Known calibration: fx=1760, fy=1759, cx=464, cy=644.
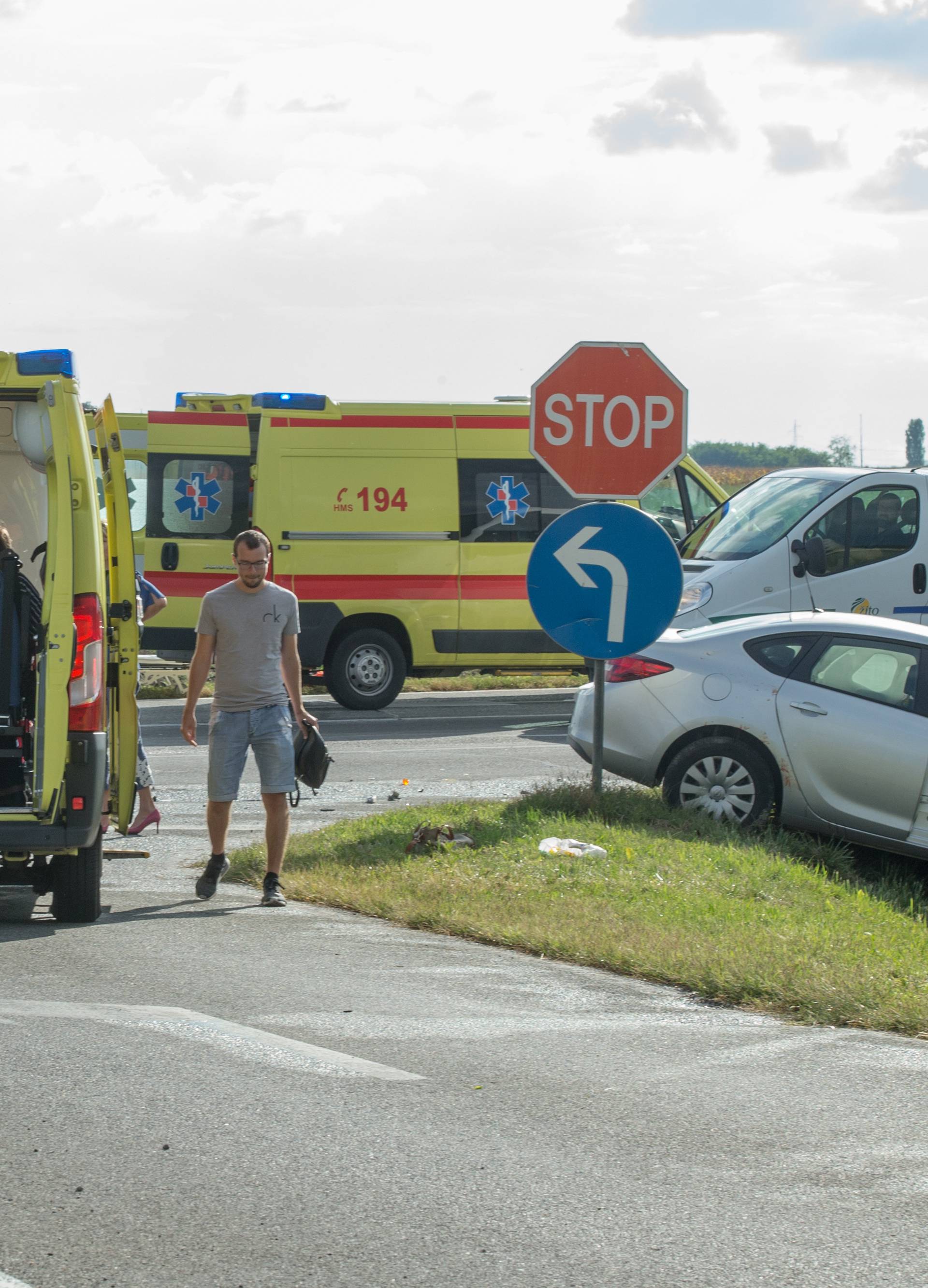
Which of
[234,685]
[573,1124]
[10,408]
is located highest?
[10,408]

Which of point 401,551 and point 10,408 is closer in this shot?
point 10,408

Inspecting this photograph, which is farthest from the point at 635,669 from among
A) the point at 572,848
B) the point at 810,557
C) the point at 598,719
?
the point at 810,557

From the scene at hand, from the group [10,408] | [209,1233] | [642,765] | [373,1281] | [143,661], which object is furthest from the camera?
[143,661]

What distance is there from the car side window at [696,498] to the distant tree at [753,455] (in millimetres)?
57204

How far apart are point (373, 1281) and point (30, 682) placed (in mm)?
4696

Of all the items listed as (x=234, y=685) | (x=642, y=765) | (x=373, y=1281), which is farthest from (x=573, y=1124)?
(x=642, y=765)

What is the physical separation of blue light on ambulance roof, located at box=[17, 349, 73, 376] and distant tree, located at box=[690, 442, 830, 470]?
68905 mm

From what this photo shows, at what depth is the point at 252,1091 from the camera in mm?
5016

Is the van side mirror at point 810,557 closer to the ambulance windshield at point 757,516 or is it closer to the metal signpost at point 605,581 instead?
the ambulance windshield at point 757,516

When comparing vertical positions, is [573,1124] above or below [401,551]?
below

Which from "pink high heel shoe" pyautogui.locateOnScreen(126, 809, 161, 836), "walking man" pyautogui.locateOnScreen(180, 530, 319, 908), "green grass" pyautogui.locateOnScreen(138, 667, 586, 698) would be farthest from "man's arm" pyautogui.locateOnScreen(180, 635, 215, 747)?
"green grass" pyautogui.locateOnScreen(138, 667, 586, 698)

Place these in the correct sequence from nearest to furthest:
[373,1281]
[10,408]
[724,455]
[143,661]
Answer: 1. [373,1281]
2. [10,408]
3. [143,661]
4. [724,455]

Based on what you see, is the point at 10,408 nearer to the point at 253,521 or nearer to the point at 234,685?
the point at 234,685

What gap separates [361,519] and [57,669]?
10.3 metres
